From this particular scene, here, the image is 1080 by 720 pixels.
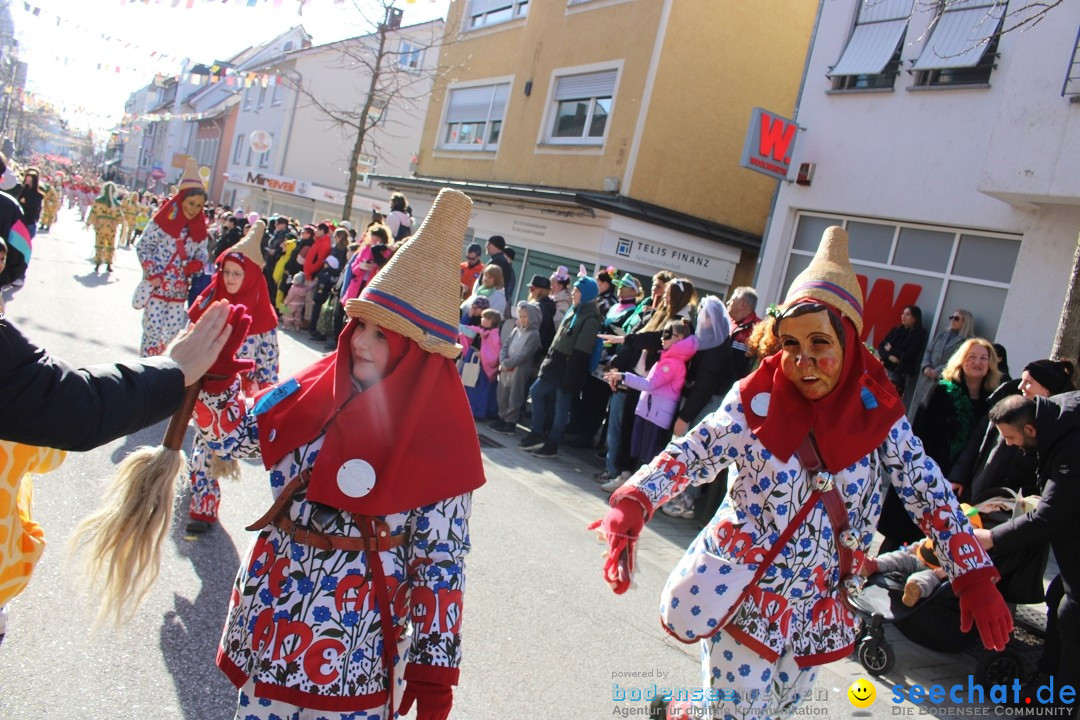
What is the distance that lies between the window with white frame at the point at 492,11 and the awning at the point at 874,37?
391 inches

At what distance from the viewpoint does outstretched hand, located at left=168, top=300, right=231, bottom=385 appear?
7.14ft

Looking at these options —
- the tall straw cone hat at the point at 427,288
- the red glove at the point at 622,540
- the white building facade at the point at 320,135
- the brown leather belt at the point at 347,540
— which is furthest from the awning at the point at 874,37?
the white building facade at the point at 320,135

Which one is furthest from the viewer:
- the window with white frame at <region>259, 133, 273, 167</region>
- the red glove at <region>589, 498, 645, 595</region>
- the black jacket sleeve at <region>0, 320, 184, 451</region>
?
the window with white frame at <region>259, 133, 273, 167</region>

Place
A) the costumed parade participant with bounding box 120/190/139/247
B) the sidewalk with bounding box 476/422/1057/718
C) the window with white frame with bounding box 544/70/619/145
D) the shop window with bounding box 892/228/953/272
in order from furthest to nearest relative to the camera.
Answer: the costumed parade participant with bounding box 120/190/139/247 → the window with white frame with bounding box 544/70/619/145 → the shop window with bounding box 892/228/953/272 → the sidewalk with bounding box 476/422/1057/718

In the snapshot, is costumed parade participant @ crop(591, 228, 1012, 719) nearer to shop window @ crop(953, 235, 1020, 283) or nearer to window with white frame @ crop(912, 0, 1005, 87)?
shop window @ crop(953, 235, 1020, 283)

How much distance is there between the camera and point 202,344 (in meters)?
2.24

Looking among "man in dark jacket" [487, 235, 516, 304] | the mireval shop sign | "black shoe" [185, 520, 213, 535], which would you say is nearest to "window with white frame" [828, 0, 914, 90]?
"man in dark jacket" [487, 235, 516, 304]

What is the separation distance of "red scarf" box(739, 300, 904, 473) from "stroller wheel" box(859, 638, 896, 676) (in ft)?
8.64

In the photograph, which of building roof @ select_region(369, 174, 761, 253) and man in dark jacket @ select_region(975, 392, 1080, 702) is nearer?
man in dark jacket @ select_region(975, 392, 1080, 702)

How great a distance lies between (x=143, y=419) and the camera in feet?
6.39

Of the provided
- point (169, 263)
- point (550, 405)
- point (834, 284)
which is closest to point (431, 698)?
point (834, 284)

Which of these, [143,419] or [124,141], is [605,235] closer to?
[143,419]

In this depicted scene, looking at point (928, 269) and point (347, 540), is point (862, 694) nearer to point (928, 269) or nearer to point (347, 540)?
point (347, 540)

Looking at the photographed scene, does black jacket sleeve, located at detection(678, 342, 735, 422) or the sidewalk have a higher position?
black jacket sleeve, located at detection(678, 342, 735, 422)
